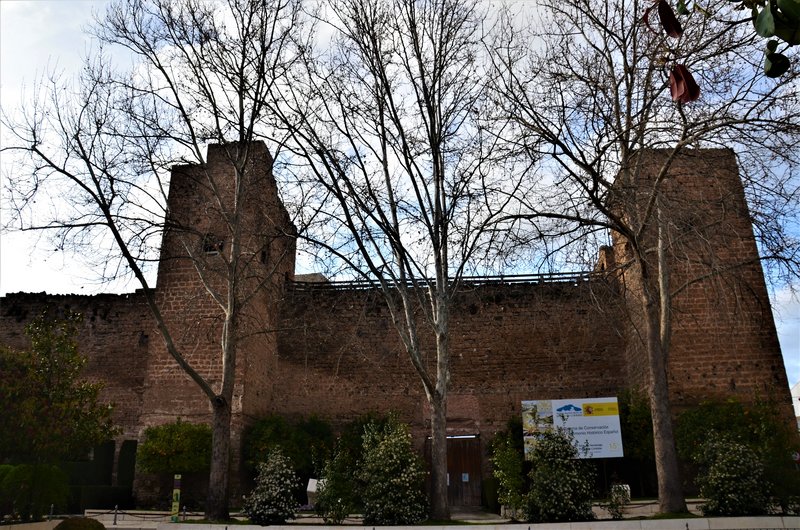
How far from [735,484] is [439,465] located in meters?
4.15

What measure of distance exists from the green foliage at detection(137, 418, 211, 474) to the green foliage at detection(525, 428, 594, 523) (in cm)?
782

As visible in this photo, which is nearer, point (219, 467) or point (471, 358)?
point (219, 467)

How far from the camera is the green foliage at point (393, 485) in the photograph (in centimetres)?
931

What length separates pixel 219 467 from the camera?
10.4 meters

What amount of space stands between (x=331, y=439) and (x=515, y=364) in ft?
16.9

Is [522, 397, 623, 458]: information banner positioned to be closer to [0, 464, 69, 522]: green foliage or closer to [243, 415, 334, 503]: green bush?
[243, 415, 334, 503]: green bush

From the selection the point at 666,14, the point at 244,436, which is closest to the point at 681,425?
the point at 244,436

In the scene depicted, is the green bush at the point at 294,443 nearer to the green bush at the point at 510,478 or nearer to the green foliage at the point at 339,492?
the green foliage at the point at 339,492

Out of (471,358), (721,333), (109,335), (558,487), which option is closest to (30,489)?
(558,487)

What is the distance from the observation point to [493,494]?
567 inches

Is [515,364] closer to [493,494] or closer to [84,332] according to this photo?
[493,494]

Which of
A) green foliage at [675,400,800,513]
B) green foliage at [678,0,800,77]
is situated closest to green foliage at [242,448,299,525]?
green foliage at [675,400,800,513]

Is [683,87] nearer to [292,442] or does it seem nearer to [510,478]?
[510,478]

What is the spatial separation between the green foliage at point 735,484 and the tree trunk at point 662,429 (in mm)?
401
